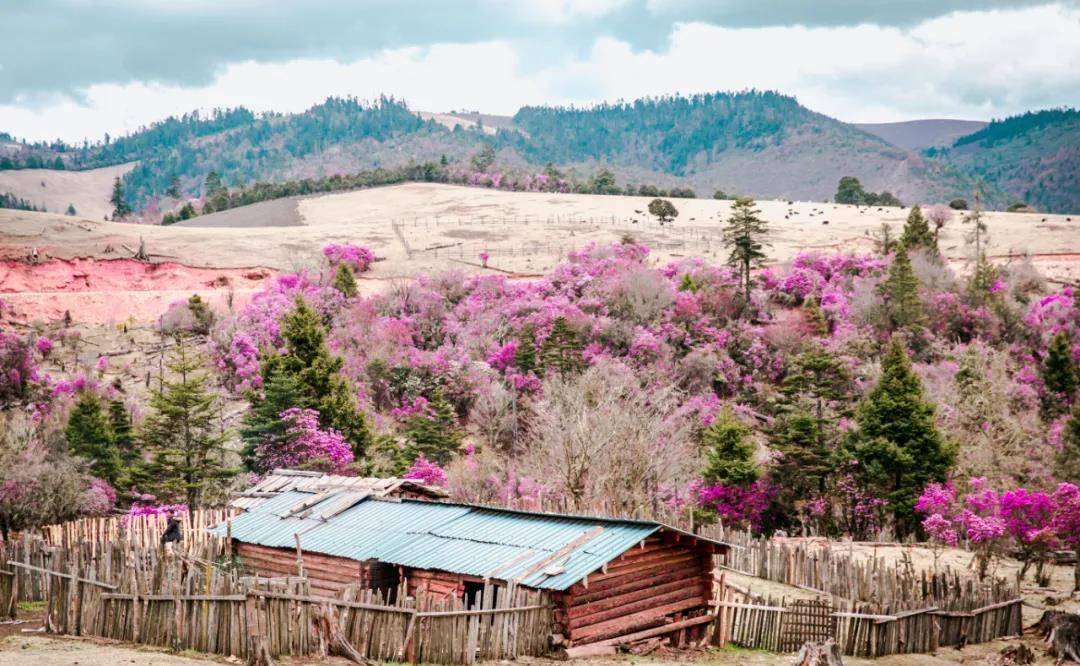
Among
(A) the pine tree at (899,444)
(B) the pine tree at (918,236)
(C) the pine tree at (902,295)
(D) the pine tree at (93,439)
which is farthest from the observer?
(B) the pine tree at (918,236)

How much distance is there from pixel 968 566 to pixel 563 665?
576 inches

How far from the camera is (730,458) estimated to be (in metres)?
35.7

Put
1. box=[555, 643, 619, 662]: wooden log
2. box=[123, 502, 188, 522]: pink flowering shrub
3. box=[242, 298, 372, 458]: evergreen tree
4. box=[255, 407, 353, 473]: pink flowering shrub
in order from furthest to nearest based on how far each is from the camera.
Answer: box=[242, 298, 372, 458]: evergreen tree, box=[255, 407, 353, 473]: pink flowering shrub, box=[123, 502, 188, 522]: pink flowering shrub, box=[555, 643, 619, 662]: wooden log

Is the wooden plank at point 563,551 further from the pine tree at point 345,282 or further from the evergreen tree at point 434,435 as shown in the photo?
the pine tree at point 345,282

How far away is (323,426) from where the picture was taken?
39938 mm

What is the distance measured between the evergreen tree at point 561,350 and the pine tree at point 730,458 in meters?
13.8

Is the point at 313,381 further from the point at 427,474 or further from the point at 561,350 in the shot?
the point at 561,350

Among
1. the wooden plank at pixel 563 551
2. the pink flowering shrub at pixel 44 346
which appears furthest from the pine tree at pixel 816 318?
the pink flowering shrub at pixel 44 346

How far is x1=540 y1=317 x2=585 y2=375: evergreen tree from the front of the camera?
48.9 meters

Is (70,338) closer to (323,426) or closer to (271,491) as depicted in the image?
(323,426)

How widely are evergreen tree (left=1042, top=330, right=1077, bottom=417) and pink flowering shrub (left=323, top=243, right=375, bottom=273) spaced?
4130 centimetres

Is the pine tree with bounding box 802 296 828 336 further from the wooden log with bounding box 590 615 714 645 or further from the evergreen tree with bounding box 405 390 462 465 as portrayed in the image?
the wooden log with bounding box 590 615 714 645

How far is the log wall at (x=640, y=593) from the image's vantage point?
1770 centimetres

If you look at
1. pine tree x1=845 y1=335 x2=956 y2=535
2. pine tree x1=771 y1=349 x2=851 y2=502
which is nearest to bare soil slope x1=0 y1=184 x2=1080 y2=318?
pine tree x1=771 y1=349 x2=851 y2=502
